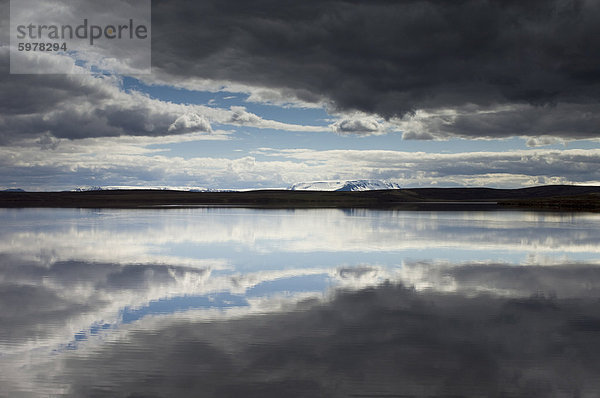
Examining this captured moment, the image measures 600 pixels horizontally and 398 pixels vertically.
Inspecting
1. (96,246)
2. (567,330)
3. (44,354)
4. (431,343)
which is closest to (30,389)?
(44,354)

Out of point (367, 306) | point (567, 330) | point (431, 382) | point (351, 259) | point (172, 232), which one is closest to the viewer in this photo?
point (431, 382)

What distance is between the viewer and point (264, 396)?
10008 millimetres

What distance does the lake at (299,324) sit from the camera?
1077 cm

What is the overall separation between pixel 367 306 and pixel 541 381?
7.53 metres

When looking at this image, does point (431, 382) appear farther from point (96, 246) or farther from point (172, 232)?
point (172, 232)

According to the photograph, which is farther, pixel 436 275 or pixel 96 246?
pixel 96 246

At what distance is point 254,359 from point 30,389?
17.2 ft

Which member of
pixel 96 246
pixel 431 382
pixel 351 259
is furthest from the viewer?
pixel 96 246

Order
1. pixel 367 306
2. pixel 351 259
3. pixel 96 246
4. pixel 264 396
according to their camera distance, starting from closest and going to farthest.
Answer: pixel 264 396 < pixel 367 306 < pixel 351 259 < pixel 96 246

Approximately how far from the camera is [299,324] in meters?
15.2

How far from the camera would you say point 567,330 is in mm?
14664

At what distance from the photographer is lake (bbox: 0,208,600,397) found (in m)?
10.8

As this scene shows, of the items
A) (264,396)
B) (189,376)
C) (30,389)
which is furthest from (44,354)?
(264,396)

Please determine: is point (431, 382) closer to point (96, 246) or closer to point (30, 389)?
point (30, 389)
